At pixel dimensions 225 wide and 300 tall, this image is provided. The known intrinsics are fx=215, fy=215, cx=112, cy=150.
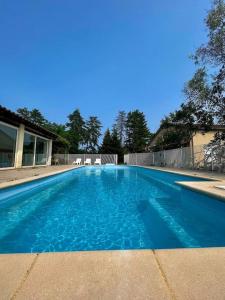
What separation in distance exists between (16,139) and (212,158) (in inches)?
459

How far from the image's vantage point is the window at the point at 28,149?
44.1 ft

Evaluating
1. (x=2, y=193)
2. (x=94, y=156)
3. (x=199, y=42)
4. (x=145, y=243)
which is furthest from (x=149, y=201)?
(x=94, y=156)

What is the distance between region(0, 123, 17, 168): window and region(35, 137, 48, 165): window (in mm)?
3786

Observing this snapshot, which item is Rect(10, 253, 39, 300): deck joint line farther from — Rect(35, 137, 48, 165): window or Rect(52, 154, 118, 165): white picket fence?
Rect(52, 154, 118, 165): white picket fence

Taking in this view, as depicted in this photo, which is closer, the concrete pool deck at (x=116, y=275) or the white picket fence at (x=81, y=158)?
the concrete pool deck at (x=116, y=275)

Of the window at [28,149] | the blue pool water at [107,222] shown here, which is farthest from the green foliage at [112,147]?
the blue pool water at [107,222]

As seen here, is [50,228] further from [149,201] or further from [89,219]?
[149,201]

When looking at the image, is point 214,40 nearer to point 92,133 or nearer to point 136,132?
point 136,132

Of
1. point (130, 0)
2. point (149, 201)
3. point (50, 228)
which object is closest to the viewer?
point (50, 228)

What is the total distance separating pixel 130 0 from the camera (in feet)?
32.2

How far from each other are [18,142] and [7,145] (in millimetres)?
1160

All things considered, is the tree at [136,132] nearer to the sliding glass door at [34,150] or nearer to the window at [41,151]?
the window at [41,151]

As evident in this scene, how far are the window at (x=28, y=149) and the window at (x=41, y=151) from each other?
0.95 meters

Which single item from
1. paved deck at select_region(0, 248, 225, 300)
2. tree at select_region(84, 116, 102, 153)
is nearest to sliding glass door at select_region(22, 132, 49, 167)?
paved deck at select_region(0, 248, 225, 300)
